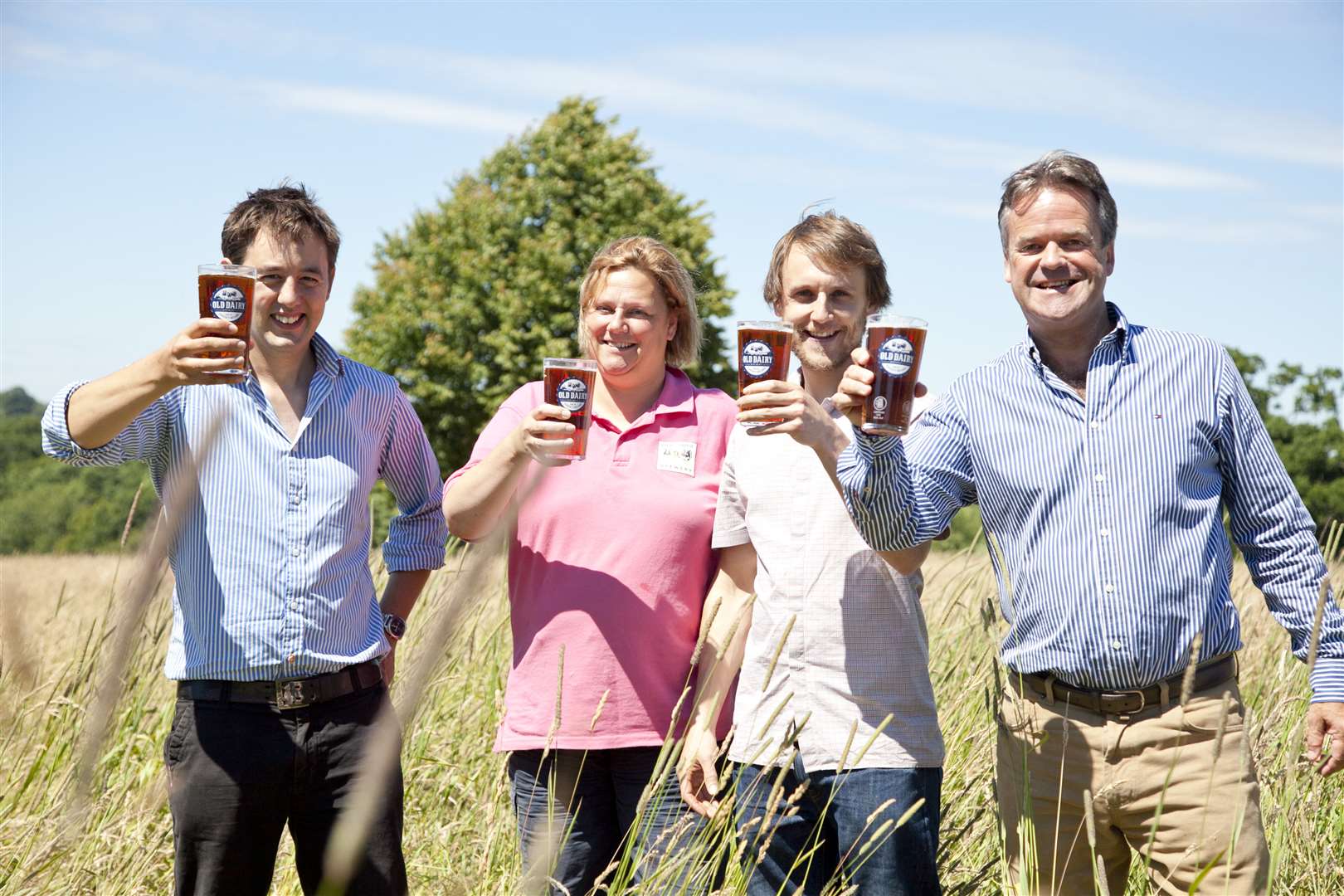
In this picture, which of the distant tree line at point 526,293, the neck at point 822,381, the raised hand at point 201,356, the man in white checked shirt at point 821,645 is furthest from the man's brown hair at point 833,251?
the distant tree line at point 526,293

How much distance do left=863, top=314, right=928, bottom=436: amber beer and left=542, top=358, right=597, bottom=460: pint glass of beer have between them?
678 millimetres

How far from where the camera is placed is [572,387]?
2.66 meters

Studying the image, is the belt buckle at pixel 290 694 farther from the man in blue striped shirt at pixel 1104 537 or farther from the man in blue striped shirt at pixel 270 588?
the man in blue striped shirt at pixel 1104 537

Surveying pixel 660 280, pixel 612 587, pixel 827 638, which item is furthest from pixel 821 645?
pixel 660 280

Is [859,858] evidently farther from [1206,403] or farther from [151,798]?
[151,798]

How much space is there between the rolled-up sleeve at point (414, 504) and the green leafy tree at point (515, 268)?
21423mm

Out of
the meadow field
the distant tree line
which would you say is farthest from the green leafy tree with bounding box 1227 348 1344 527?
the meadow field

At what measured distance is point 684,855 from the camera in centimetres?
198

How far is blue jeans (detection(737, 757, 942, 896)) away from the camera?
2568 mm

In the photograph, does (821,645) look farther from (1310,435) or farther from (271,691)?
(1310,435)

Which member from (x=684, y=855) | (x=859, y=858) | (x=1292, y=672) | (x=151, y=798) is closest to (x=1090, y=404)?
(x=859, y=858)

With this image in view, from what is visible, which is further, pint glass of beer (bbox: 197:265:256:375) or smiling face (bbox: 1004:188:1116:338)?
smiling face (bbox: 1004:188:1116:338)

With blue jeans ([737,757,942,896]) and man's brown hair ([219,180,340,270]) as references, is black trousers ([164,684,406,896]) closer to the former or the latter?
blue jeans ([737,757,942,896])

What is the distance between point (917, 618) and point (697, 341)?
1.05m
